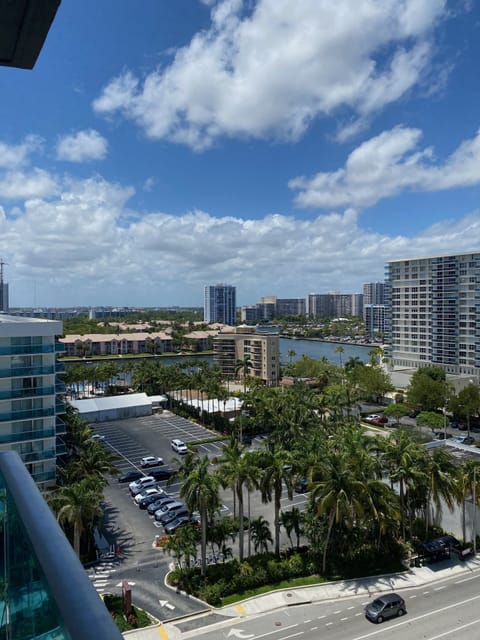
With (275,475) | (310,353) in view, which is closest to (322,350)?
(310,353)

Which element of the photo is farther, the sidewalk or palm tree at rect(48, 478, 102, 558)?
palm tree at rect(48, 478, 102, 558)

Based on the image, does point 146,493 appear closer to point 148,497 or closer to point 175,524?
point 148,497

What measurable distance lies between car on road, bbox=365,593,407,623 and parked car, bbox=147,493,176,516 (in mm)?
11912

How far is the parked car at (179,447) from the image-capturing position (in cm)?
3428

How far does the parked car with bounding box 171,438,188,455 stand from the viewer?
3428 centimetres

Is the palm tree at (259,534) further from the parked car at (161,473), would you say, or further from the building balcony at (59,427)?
the building balcony at (59,427)

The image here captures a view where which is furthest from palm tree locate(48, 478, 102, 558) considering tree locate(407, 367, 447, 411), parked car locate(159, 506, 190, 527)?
tree locate(407, 367, 447, 411)

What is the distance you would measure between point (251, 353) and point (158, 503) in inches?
1731

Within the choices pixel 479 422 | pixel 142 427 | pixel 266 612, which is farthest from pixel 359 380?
pixel 266 612

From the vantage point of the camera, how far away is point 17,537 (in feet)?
7.58

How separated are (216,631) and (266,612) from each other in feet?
6.54

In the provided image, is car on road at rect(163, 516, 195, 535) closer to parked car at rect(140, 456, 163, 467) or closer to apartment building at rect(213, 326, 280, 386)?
parked car at rect(140, 456, 163, 467)

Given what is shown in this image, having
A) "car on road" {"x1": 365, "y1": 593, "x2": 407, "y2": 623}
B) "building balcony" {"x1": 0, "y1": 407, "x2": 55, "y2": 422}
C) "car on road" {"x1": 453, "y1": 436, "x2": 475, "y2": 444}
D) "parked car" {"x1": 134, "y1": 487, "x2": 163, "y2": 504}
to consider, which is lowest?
"car on road" {"x1": 453, "y1": 436, "x2": 475, "y2": 444}

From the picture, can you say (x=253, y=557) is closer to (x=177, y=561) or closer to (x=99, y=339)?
(x=177, y=561)
